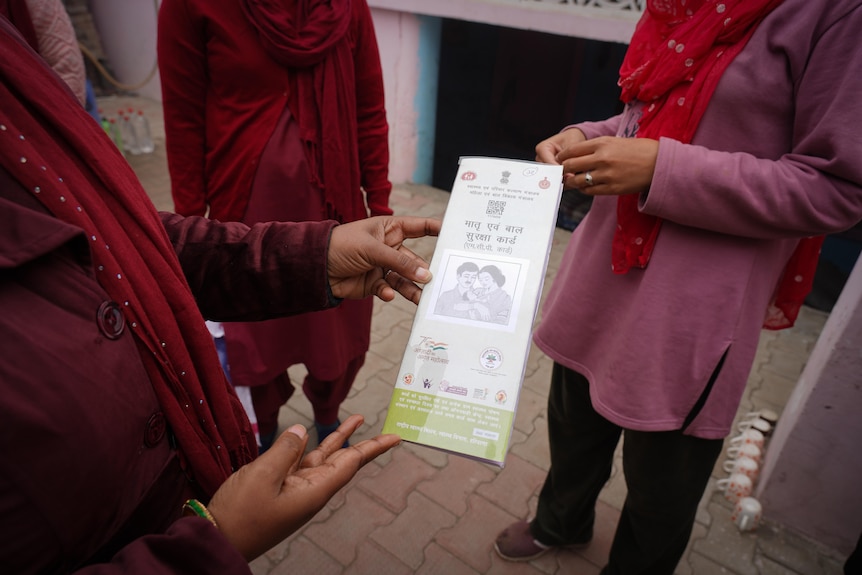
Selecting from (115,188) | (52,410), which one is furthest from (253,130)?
(52,410)

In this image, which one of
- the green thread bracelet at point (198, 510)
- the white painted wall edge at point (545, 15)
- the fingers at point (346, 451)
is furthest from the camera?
the white painted wall edge at point (545, 15)

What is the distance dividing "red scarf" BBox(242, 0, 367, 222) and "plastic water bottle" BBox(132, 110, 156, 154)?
4.93m

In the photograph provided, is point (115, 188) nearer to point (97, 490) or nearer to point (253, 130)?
point (97, 490)

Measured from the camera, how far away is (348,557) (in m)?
1.98

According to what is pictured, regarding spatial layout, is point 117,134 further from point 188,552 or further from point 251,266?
point 188,552

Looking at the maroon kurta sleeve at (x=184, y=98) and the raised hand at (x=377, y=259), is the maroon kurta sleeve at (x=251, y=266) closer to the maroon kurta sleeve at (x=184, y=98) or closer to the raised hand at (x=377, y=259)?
the raised hand at (x=377, y=259)

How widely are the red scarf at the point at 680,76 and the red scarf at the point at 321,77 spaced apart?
100 cm

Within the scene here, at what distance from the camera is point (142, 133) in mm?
5863

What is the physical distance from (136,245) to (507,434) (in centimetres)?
72

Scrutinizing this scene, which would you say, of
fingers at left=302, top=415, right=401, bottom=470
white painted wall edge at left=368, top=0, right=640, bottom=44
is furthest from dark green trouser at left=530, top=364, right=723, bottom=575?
white painted wall edge at left=368, top=0, right=640, bottom=44

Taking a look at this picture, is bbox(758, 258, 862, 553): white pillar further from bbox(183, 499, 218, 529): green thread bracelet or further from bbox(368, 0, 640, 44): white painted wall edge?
bbox(368, 0, 640, 44): white painted wall edge

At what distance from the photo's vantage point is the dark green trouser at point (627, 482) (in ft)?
4.58

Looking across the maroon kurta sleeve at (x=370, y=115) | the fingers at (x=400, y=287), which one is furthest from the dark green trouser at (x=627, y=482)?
the maroon kurta sleeve at (x=370, y=115)

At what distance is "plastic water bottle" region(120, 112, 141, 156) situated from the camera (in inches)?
227
